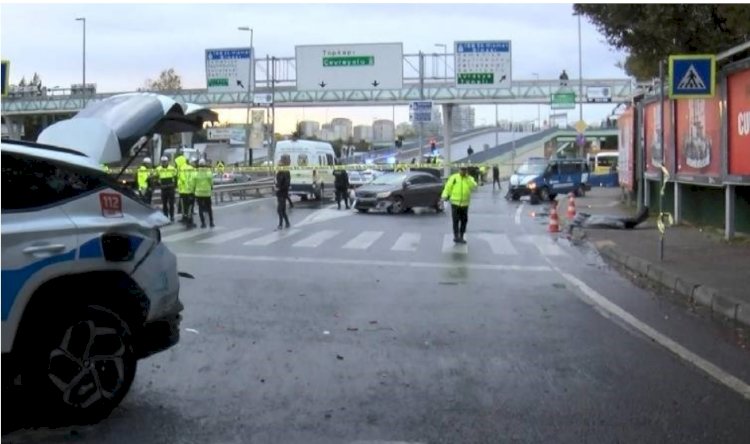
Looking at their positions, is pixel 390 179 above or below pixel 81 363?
above

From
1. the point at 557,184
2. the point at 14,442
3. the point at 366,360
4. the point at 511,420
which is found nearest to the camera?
the point at 14,442

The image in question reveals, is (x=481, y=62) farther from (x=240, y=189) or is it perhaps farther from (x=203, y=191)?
(x=203, y=191)

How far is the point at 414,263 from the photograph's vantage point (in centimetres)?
1434

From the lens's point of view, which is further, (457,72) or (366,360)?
(457,72)

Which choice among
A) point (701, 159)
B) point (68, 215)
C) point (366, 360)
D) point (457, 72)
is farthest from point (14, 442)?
point (457, 72)

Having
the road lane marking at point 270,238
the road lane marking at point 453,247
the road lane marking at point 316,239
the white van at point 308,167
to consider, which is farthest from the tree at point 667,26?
the white van at point 308,167

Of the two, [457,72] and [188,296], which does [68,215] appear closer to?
[188,296]

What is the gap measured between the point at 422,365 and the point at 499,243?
11.4 m

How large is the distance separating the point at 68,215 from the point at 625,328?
5.68 metres

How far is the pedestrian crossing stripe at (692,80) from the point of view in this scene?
44.2 ft

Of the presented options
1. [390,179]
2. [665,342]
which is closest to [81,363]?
[665,342]

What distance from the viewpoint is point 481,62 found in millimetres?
42562

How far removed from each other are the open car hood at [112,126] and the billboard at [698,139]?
1240 centimetres

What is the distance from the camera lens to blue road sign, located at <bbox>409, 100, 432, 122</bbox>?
45.8 m
